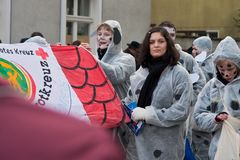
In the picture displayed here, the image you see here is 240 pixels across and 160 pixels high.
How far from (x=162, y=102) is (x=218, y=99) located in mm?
522

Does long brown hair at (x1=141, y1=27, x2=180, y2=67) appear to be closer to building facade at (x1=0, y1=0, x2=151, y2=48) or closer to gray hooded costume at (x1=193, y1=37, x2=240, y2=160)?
gray hooded costume at (x1=193, y1=37, x2=240, y2=160)

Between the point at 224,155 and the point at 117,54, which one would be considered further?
the point at 117,54

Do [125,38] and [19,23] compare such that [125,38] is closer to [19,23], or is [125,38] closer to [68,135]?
[19,23]

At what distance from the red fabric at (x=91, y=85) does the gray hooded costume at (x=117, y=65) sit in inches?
4.0

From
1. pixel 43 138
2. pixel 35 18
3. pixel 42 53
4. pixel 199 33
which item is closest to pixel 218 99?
pixel 42 53

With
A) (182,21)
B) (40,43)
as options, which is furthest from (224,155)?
(182,21)

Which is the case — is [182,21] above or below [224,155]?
above

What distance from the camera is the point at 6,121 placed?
0.98 meters

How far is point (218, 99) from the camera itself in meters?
5.04

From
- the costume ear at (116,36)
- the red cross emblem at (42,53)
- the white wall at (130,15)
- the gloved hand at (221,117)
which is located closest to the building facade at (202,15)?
the white wall at (130,15)

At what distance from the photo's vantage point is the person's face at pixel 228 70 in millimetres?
5012

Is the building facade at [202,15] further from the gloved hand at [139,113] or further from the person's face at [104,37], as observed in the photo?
the gloved hand at [139,113]

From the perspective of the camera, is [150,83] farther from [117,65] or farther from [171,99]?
[117,65]

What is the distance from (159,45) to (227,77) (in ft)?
2.05
